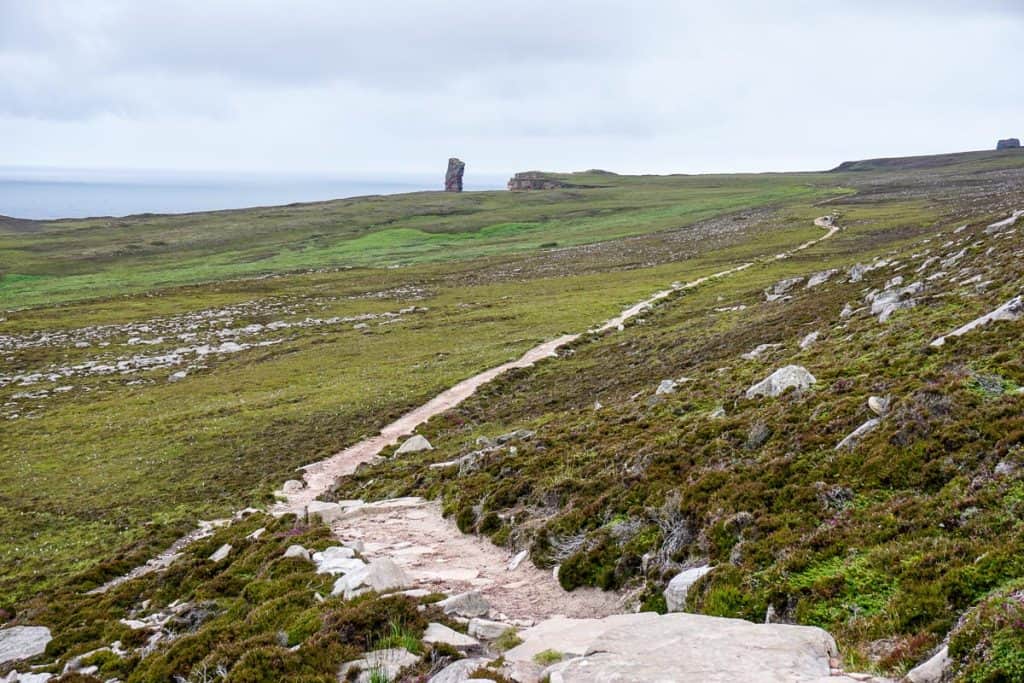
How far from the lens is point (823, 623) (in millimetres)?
10945

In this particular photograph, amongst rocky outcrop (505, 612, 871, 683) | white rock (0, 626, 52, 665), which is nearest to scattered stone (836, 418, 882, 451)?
rocky outcrop (505, 612, 871, 683)

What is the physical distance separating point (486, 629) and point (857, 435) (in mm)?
10012

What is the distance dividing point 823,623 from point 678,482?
7.42m

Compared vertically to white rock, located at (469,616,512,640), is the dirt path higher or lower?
lower

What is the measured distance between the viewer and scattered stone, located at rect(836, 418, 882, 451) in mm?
16234

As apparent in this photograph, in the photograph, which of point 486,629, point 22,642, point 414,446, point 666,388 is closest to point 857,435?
point 486,629

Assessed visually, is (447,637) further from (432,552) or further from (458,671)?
(432,552)

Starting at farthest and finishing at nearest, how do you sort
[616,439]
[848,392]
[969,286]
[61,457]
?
1. [61,457]
2. [969,286]
3. [616,439]
4. [848,392]

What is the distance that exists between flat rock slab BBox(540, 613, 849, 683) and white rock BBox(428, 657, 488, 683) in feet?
5.24

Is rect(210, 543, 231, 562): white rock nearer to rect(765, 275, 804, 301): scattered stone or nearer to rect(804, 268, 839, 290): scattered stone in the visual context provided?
rect(765, 275, 804, 301): scattered stone

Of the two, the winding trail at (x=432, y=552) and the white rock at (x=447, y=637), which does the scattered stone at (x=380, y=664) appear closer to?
the white rock at (x=447, y=637)

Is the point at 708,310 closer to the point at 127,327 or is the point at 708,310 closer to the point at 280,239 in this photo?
the point at 127,327

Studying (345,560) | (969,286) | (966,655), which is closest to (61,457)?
(345,560)

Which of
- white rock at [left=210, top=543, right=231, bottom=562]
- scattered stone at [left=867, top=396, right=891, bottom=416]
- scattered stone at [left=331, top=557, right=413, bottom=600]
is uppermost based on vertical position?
scattered stone at [left=867, top=396, right=891, bottom=416]
